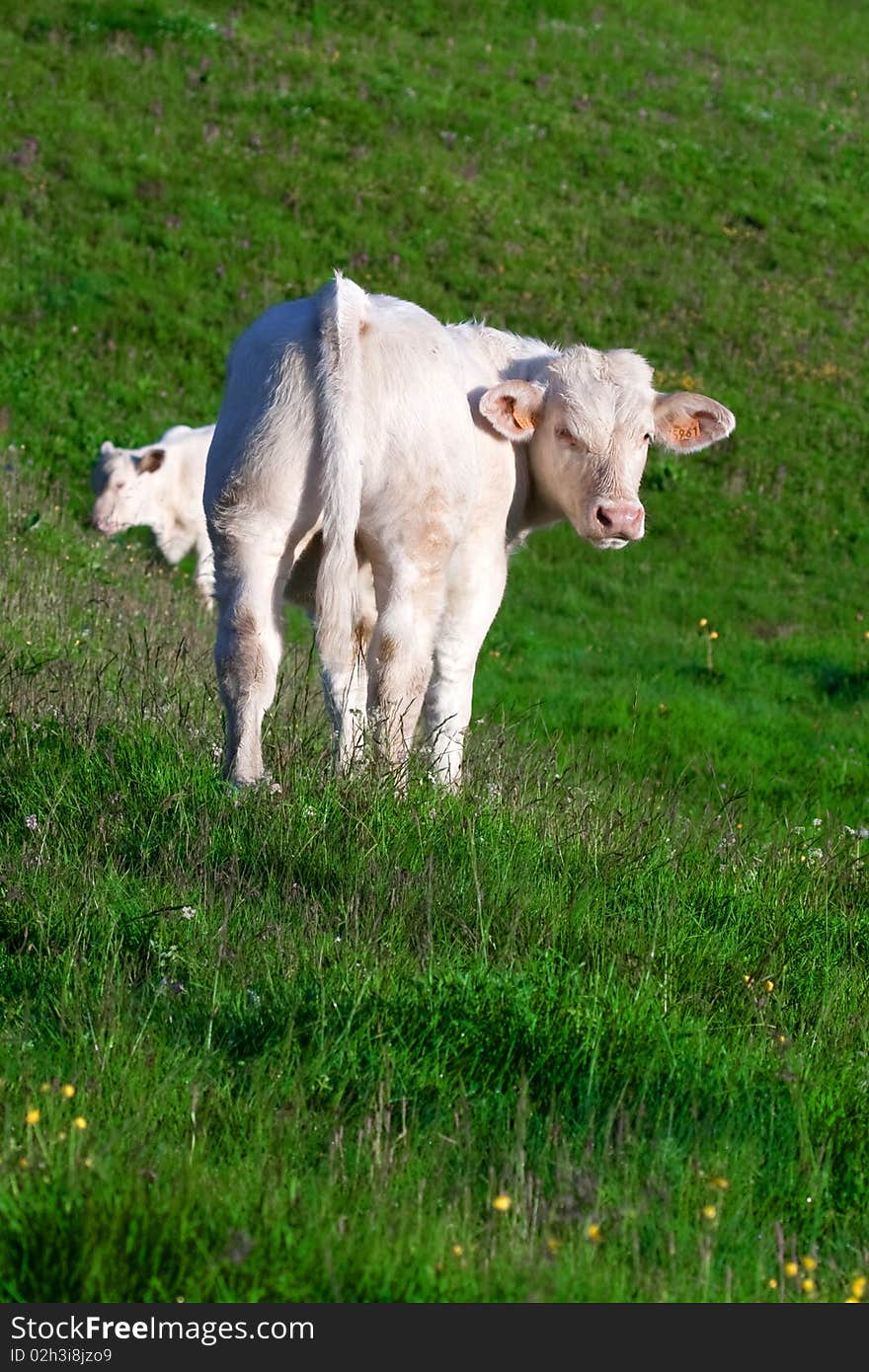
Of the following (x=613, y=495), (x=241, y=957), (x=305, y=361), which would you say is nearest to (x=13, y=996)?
(x=241, y=957)

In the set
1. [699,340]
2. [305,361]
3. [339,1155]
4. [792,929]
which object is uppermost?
[305,361]

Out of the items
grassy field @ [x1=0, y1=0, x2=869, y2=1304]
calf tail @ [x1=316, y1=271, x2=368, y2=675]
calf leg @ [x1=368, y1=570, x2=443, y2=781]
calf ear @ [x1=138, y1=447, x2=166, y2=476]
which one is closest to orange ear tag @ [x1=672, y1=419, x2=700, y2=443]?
grassy field @ [x1=0, y1=0, x2=869, y2=1304]

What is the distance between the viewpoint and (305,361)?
20.6 ft

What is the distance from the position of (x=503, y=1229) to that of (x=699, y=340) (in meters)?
20.6

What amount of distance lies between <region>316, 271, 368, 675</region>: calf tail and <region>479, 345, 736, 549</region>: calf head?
1094mm

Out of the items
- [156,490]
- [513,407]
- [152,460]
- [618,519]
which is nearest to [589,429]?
[513,407]

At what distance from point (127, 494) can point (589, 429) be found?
925cm

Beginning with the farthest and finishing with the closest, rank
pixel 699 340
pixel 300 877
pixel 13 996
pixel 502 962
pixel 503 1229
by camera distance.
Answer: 1. pixel 699 340
2. pixel 300 877
3. pixel 502 962
4. pixel 13 996
5. pixel 503 1229

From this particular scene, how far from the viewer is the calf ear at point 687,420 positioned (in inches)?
309

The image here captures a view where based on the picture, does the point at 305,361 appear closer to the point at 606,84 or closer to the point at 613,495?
the point at 613,495

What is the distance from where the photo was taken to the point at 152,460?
15.6 meters

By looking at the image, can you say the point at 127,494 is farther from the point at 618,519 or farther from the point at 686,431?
the point at 618,519

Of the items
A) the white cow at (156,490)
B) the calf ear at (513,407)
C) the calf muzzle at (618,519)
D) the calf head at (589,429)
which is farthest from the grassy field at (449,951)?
the calf ear at (513,407)

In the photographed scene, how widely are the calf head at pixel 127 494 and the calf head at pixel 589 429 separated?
8734mm
